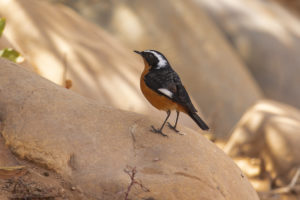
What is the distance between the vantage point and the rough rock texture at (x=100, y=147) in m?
3.68

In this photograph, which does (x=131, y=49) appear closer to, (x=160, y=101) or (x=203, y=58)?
(x=203, y=58)

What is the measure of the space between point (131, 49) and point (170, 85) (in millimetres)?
5801

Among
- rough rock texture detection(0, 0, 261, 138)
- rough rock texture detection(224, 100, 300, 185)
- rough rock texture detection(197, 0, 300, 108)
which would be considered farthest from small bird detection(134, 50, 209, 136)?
rough rock texture detection(197, 0, 300, 108)

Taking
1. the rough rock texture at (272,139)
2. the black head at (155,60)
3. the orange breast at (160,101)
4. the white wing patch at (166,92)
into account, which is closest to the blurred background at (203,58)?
the rough rock texture at (272,139)

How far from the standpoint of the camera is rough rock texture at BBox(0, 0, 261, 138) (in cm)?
722

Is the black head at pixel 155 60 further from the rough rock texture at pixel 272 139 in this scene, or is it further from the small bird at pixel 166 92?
the rough rock texture at pixel 272 139

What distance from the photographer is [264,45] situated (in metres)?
12.2

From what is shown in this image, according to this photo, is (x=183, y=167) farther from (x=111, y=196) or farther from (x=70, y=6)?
(x=70, y=6)

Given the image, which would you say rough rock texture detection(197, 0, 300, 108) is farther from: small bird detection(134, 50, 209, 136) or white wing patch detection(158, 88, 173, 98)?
white wing patch detection(158, 88, 173, 98)

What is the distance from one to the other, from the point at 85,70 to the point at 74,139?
3.70 metres

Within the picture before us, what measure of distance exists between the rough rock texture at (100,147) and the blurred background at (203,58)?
1.85m

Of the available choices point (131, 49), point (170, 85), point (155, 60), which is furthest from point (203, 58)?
point (170, 85)

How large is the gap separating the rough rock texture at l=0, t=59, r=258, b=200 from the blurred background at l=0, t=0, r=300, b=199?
1.85 m

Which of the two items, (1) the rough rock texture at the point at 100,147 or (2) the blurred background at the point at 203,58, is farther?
(2) the blurred background at the point at 203,58
